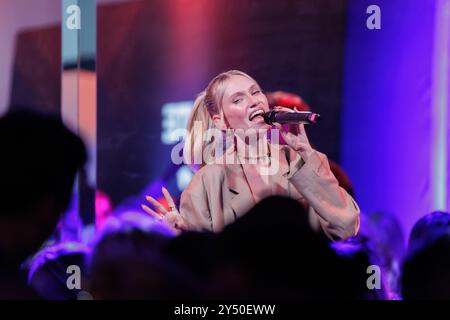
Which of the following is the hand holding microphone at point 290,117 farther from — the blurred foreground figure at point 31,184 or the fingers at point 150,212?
the blurred foreground figure at point 31,184

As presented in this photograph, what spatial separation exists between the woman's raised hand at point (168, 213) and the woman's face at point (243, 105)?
328 mm

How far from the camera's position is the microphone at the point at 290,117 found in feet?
8.58

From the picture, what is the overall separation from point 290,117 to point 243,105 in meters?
0.18

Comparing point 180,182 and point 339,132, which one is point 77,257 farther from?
point 339,132

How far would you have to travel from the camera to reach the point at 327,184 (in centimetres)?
261

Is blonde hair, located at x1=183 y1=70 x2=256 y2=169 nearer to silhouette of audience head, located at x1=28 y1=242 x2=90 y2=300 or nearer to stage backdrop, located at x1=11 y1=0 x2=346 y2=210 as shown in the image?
stage backdrop, located at x1=11 y1=0 x2=346 y2=210

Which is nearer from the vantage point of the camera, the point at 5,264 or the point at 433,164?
the point at 5,264

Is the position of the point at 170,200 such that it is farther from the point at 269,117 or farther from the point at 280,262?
the point at 280,262

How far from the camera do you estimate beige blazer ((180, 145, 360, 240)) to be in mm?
2619

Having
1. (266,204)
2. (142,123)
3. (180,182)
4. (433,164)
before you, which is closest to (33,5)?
(142,123)

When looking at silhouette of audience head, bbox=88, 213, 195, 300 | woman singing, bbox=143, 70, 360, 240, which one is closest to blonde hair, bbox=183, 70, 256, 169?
woman singing, bbox=143, 70, 360, 240

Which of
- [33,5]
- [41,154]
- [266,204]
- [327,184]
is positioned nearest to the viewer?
[41,154]

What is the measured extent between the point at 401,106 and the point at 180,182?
85 cm

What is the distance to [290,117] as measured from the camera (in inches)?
104
